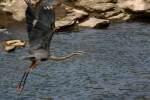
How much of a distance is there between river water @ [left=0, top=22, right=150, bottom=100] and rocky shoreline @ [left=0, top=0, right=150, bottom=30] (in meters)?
2.20

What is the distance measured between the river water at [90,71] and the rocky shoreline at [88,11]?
2199 millimetres

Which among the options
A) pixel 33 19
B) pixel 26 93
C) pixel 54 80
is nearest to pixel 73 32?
pixel 54 80

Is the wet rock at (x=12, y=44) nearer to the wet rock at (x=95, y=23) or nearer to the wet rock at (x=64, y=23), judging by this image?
the wet rock at (x=64, y=23)

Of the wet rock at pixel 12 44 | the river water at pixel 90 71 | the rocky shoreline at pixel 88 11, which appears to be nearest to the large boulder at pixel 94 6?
the rocky shoreline at pixel 88 11

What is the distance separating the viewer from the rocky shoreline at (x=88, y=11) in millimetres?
26281

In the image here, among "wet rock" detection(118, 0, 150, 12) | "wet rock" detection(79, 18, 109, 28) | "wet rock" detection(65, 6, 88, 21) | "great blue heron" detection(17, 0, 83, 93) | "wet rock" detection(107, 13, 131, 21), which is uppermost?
"great blue heron" detection(17, 0, 83, 93)

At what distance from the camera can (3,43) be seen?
2192 centimetres

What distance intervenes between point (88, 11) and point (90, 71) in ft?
34.9

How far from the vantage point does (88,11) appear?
2791 cm

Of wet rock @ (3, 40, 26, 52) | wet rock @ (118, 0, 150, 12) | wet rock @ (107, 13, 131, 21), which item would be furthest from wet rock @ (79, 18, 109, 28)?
wet rock @ (3, 40, 26, 52)

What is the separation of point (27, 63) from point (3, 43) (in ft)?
11.3

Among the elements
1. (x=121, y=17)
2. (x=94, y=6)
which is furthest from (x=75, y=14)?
(x=121, y=17)

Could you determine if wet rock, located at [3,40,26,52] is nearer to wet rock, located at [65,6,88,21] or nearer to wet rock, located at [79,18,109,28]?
wet rock, located at [79,18,109,28]

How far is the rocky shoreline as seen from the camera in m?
26.3
